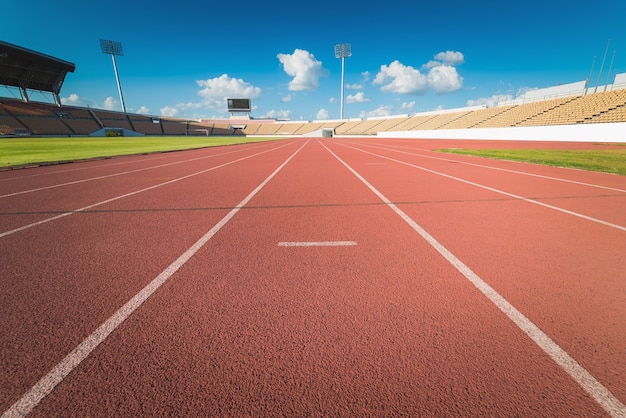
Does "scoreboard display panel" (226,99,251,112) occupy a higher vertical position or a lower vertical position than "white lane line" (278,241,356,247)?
higher

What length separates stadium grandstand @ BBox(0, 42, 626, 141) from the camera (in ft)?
99.6

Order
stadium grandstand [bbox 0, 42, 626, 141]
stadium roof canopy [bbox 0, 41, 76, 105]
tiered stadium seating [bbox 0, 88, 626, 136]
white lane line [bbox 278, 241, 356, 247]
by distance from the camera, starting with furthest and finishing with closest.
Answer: stadium roof canopy [bbox 0, 41, 76, 105] → stadium grandstand [bbox 0, 42, 626, 141] → tiered stadium seating [bbox 0, 88, 626, 136] → white lane line [bbox 278, 241, 356, 247]

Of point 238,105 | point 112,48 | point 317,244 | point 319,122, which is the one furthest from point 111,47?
point 317,244

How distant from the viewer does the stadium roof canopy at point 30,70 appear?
3971cm

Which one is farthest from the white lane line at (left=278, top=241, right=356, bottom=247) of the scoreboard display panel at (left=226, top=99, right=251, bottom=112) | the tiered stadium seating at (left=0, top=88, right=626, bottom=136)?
the scoreboard display panel at (left=226, top=99, right=251, bottom=112)

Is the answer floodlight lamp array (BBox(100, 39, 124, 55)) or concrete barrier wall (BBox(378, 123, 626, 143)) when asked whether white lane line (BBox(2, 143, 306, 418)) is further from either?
floodlight lamp array (BBox(100, 39, 124, 55))

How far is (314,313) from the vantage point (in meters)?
2.19

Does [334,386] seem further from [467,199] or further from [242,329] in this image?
[467,199]

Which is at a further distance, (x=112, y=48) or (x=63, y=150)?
(x=112, y=48)

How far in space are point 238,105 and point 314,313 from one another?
9059cm

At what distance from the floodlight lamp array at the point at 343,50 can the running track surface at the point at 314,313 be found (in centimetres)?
9134

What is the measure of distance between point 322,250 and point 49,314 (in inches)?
103

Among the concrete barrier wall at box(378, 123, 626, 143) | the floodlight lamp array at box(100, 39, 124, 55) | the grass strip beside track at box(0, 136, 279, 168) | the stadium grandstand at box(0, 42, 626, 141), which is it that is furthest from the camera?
the floodlight lamp array at box(100, 39, 124, 55)

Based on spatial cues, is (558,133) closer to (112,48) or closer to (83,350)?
(83,350)
